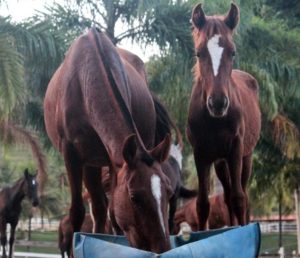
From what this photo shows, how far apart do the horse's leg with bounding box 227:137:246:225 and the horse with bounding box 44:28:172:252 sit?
0.65m

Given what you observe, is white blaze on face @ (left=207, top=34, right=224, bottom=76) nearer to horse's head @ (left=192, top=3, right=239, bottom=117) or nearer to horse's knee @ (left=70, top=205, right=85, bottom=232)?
horse's head @ (left=192, top=3, right=239, bottom=117)

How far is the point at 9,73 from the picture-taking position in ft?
31.3

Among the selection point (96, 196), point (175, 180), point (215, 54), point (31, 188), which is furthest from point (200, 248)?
point (31, 188)

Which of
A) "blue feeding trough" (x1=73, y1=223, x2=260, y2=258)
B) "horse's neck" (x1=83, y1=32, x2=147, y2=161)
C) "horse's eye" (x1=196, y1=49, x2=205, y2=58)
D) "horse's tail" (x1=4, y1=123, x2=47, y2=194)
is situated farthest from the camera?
"horse's tail" (x1=4, y1=123, x2=47, y2=194)

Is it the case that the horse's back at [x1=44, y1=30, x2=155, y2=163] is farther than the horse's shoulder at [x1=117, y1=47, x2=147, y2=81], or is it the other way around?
the horse's shoulder at [x1=117, y1=47, x2=147, y2=81]

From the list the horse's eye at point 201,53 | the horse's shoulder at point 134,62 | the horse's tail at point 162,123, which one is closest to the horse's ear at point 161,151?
the horse's eye at point 201,53

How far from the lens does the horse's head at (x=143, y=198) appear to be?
312 cm

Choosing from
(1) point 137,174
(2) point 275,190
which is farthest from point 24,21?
(2) point 275,190

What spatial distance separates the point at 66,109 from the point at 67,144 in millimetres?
246

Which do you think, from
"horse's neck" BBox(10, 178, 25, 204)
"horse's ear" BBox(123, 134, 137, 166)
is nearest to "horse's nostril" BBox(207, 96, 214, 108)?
"horse's ear" BBox(123, 134, 137, 166)

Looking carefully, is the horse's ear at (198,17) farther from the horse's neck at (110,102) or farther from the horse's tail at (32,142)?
the horse's tail at (32,142)

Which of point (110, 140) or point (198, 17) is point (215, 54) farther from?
point (110, 140)

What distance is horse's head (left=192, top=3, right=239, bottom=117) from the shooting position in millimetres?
4180

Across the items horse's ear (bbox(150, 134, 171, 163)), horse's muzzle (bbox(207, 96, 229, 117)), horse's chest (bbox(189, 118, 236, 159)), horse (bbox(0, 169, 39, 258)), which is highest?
horse's muzzle (bbox(207, 96, 229, 117))
